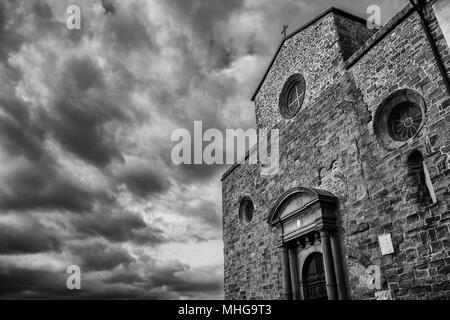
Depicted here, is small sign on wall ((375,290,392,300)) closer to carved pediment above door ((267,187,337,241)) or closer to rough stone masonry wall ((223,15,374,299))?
carved pediment above door ((267,187,337,241))

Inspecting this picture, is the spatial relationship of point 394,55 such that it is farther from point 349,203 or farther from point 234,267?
point 234,267

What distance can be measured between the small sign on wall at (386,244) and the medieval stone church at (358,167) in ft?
0.06

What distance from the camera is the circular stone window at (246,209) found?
492 inches

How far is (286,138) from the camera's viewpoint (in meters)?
10.5

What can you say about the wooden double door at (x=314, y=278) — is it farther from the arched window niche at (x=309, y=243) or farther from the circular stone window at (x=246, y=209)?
the circular stone window at (x=246, y=209)

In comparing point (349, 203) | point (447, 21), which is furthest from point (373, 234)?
point (447, 21)

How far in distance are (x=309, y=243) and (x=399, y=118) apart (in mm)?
3657

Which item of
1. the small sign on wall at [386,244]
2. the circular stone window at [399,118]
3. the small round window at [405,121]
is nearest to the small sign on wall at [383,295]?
the small sign on wall at [386,244]

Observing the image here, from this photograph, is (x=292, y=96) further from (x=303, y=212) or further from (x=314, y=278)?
(x=314, y=278)

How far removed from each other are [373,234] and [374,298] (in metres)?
1.21

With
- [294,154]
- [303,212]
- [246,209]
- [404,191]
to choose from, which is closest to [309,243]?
[303,212]

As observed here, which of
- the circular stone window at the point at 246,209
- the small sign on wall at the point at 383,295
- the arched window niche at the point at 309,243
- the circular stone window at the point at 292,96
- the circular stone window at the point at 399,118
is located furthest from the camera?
the circular stone window at the point at 246,209

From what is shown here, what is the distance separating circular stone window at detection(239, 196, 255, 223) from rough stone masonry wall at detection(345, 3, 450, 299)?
531cm

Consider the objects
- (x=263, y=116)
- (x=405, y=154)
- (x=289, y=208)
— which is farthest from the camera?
(x=263, y=116)
